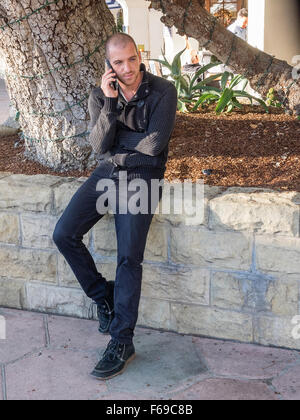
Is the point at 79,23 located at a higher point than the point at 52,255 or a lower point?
higher

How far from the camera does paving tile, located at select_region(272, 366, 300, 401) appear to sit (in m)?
2.66

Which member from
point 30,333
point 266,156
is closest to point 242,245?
point 266,156

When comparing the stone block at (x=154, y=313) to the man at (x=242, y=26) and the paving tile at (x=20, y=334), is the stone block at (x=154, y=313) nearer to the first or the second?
the paving tile at (x=20, y=334)

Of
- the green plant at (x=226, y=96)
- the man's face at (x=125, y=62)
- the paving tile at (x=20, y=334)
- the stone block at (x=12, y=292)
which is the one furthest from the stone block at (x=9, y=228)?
the green plant at (x=226, y=96)

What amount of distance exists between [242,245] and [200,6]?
85.9 inches

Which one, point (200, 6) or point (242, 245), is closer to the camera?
point (242, 245)

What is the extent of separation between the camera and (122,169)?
3.08 metres

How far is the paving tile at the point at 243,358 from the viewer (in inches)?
113

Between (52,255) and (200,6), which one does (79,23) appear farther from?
(52,255)

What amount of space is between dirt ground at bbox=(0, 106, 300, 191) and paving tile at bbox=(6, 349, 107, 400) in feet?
4.28

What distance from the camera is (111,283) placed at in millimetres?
3291

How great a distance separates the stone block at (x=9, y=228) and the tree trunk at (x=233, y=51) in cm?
182
